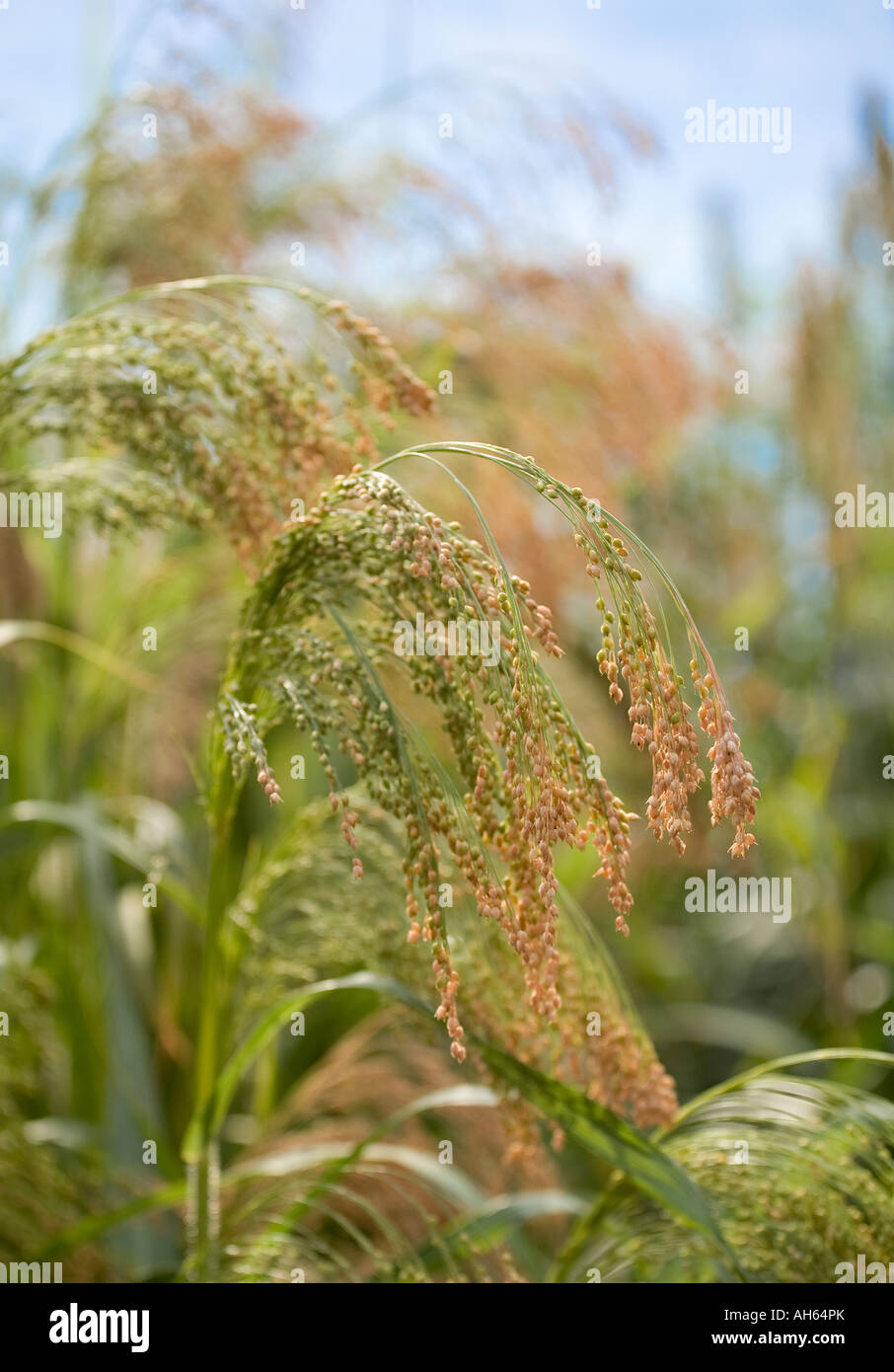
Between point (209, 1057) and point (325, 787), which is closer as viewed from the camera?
point (209, 1057)

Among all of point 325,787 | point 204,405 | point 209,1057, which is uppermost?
point 204,405

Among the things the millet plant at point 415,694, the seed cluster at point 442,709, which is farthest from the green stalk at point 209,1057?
the seed cluster at point 442,709

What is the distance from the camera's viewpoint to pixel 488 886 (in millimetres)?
724

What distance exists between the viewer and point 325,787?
6.64ft

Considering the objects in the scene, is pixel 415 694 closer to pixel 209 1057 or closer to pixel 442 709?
pixel 442 709

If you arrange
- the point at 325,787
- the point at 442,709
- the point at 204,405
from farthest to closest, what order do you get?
the point at 325,787
the point at 204,405
the point at 442,709

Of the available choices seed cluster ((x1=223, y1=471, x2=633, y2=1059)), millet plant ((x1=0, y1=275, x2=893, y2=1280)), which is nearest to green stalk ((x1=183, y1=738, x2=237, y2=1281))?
millet plant ((x1=0, y1=275, x2=893, y2=1280))

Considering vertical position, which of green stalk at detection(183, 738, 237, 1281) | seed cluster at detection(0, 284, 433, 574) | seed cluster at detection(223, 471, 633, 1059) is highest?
seed cluster at detection(0, 284, 433, 574)

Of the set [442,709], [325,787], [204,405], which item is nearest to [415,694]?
[442,709]

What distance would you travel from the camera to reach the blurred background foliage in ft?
3.74

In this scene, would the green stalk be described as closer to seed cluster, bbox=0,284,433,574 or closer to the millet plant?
the millet plant

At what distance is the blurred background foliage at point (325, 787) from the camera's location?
1.14 meters

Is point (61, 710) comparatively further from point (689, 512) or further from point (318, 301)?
point (689, 512)
